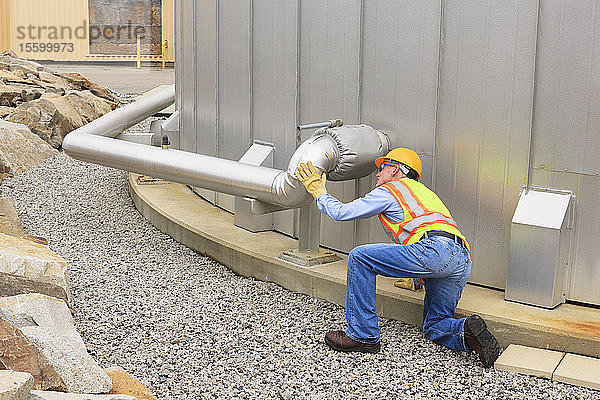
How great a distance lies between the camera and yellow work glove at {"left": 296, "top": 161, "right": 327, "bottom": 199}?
5551 mm

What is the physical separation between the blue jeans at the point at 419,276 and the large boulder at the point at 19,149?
8.23 metres

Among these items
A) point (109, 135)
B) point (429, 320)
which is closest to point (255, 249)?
point (429, 320)

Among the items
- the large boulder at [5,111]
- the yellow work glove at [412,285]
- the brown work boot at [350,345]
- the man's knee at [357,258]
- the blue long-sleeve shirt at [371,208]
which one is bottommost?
the brown work boot at [350,345]

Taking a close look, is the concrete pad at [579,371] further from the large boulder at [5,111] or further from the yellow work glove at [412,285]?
the large boulder at [5,111]

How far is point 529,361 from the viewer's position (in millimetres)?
4949

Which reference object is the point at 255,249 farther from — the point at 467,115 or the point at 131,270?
the point at 467,115

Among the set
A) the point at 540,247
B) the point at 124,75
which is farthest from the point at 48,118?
the point at 124,75

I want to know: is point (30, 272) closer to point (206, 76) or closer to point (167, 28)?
point (206, 76)

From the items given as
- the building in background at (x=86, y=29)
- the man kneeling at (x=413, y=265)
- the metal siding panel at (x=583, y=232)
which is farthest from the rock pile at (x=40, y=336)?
the building in background at (x=86, y=29)

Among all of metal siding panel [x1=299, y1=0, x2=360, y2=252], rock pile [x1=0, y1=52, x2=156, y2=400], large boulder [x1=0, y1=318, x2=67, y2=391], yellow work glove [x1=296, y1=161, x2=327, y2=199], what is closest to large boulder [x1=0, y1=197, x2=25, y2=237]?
rock pile [x1=0, y1=52, x2=156, y2=400]

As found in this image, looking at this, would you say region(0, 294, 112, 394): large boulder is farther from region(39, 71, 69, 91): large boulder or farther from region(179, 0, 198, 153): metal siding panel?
region(39, 71, 69, 91): large boulder

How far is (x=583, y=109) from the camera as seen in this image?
5.23 m

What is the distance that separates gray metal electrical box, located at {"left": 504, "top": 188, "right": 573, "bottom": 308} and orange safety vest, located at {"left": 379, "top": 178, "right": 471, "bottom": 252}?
491 mm

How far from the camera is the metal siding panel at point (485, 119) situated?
546 cm
